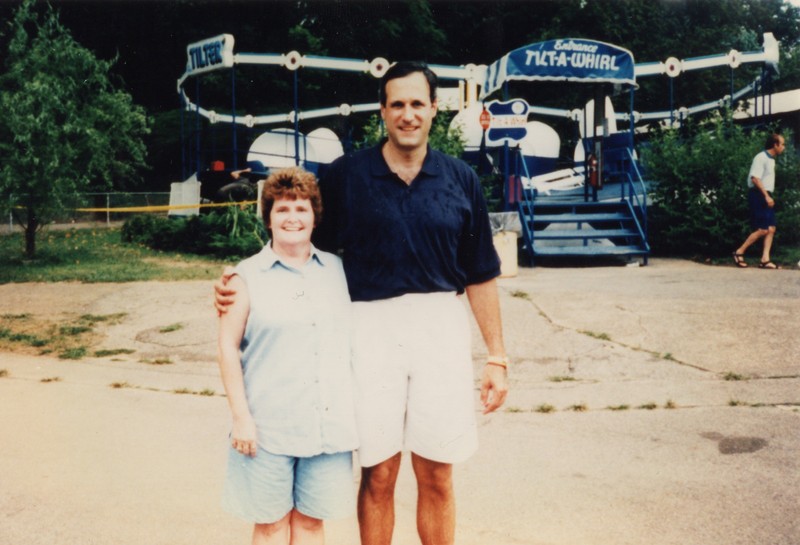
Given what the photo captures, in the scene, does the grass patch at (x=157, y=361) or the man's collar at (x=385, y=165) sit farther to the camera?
the grass patch at (x=157, y=361)

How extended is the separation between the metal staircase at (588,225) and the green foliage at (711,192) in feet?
1.48

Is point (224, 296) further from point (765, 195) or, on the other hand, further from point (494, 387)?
point (765, 195)

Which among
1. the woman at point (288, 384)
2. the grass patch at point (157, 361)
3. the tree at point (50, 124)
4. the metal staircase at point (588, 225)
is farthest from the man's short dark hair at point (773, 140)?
the tree at point (50, 124)

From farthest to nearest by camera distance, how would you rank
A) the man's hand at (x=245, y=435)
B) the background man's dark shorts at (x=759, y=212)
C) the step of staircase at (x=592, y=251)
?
1. the step of staircase at (x=592, y=251)
2. the background man's dark shorts at (x=759, y=212)
3. the man's hand at (x=245, y=435)

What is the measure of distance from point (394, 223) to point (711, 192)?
11.3m

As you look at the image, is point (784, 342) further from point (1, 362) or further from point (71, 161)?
point (71, 161)

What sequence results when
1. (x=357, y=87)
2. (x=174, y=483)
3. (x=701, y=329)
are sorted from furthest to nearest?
(x=357, y=87)
(x=701, y=329)
(x=174, y=483)

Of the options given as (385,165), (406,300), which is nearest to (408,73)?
(385,165)

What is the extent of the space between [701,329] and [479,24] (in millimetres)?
31123

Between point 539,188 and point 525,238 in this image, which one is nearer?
point 525,238

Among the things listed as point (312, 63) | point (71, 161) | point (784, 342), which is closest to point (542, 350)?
point (784, 342)

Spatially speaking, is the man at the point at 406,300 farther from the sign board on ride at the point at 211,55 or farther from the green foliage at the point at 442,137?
the sign board on ride at the point at 211,55

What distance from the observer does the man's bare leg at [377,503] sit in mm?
3031

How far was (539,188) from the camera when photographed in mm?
17422
